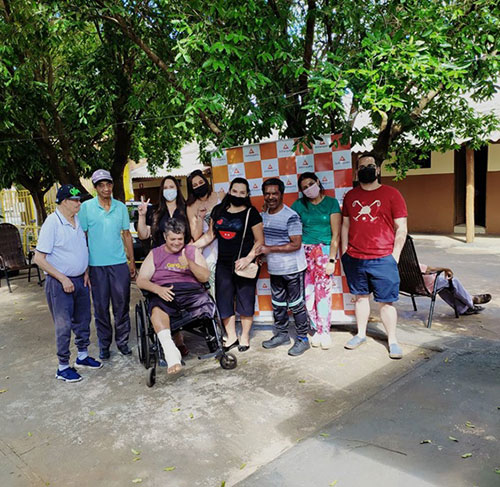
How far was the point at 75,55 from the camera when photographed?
8.65 m

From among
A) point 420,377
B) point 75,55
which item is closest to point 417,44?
point 420,377

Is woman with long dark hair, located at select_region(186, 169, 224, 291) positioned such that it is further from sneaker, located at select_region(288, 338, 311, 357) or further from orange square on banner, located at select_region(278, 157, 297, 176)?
sneaker, located at select_region(288, 338, 311, 357)

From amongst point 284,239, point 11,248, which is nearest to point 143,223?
point 284,239

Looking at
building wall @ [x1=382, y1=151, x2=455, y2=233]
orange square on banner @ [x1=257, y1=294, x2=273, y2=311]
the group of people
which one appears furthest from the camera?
building wall @ [x1=382, y1=151, x2=455, y2=233]

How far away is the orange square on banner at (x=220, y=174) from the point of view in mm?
5234

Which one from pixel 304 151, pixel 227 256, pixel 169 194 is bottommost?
pixel 227 256

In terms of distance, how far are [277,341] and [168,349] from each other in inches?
49.7

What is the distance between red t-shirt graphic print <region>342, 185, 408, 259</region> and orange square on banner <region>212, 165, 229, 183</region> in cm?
154

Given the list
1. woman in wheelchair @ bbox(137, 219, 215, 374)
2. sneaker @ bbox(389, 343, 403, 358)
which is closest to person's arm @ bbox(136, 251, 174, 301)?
woman in wheelchair @ bbox(137, 219, 215, 374)

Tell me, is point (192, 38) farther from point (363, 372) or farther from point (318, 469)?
point (318, 469)

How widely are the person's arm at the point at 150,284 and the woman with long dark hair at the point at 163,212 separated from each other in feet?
1.49

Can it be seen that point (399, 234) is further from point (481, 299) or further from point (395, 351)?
point (481, 299)

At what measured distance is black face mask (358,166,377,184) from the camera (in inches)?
162

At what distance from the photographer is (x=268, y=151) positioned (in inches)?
196
